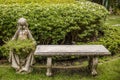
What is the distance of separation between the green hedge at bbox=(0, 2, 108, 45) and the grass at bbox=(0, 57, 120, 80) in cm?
104

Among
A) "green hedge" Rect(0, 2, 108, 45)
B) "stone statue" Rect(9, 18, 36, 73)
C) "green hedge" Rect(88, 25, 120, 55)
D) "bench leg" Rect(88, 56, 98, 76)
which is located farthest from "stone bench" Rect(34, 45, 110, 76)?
"green hedge" Rect(88, 25, 120, 55)

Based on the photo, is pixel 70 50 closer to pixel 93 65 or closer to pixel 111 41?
pixel 93 65

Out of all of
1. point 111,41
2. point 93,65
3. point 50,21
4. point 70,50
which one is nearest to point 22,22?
point 50,21

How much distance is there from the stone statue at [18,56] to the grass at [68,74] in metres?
0.16

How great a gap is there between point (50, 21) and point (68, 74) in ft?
5.28

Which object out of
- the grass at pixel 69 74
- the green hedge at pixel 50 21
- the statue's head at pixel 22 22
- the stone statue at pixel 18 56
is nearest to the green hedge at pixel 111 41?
the green hedge at pixel 50 21

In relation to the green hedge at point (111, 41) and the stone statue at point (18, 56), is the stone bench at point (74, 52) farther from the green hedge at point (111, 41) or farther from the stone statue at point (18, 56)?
the green hedge at point (111, 41)

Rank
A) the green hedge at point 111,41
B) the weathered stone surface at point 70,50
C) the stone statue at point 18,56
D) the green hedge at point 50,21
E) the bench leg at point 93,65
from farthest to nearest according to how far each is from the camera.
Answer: the green hedge at point 111,41, the green hedge at point 50,21, the stone statue at point 18,56, the bench leg at point 93,65, the weathered stone surface at point 70,50

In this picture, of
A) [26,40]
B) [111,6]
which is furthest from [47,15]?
[111,6]

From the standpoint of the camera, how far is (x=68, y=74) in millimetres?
7262

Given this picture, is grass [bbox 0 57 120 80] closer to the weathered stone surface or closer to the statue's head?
the weathered stone surface

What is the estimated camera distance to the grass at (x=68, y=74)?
702 centimetres

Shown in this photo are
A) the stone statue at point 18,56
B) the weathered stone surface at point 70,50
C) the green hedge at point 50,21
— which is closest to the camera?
the weathered stone surface at point 70,50

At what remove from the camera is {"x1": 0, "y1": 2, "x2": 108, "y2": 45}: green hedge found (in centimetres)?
787
